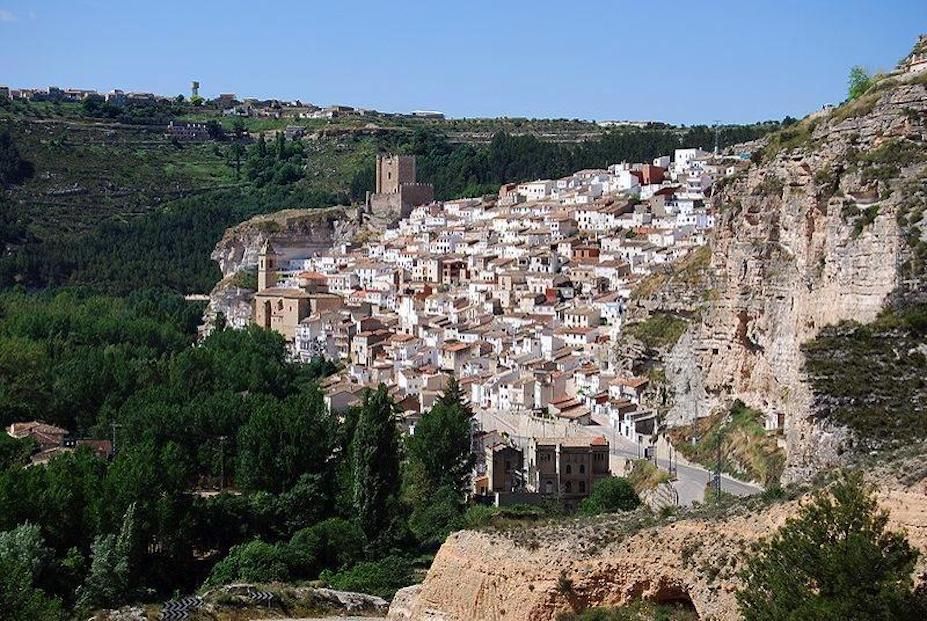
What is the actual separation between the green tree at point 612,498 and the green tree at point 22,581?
930cm

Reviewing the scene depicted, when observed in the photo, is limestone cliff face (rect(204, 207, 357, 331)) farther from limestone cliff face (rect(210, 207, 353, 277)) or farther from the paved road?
the paved road

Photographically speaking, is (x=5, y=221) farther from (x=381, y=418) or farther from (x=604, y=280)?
(x=381, y=418)

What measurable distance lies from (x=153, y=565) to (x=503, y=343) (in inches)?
779

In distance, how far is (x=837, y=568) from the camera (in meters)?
10.6

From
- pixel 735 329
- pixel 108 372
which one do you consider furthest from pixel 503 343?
pixel 735 329

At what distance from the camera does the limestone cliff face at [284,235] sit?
68188 mm

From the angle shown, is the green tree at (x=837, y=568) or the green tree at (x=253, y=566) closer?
the green tree at (x=837, y=568)

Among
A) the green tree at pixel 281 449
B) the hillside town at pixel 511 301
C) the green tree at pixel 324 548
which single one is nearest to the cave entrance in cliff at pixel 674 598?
the green tree at pixel 324 548

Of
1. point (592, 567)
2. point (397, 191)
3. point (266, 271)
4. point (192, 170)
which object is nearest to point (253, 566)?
point (592, 567)

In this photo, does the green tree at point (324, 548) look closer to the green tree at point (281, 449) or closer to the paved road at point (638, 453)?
the green tree at point (281, 449)

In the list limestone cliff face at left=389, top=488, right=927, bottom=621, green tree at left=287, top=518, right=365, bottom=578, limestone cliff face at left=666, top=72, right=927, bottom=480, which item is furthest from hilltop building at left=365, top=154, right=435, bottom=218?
limestone cliff face at left=389, top=488, right=927, bottom=621

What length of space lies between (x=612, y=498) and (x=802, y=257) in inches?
217

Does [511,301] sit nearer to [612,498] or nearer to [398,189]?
[612,498]

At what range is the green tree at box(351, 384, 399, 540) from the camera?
26.6m
